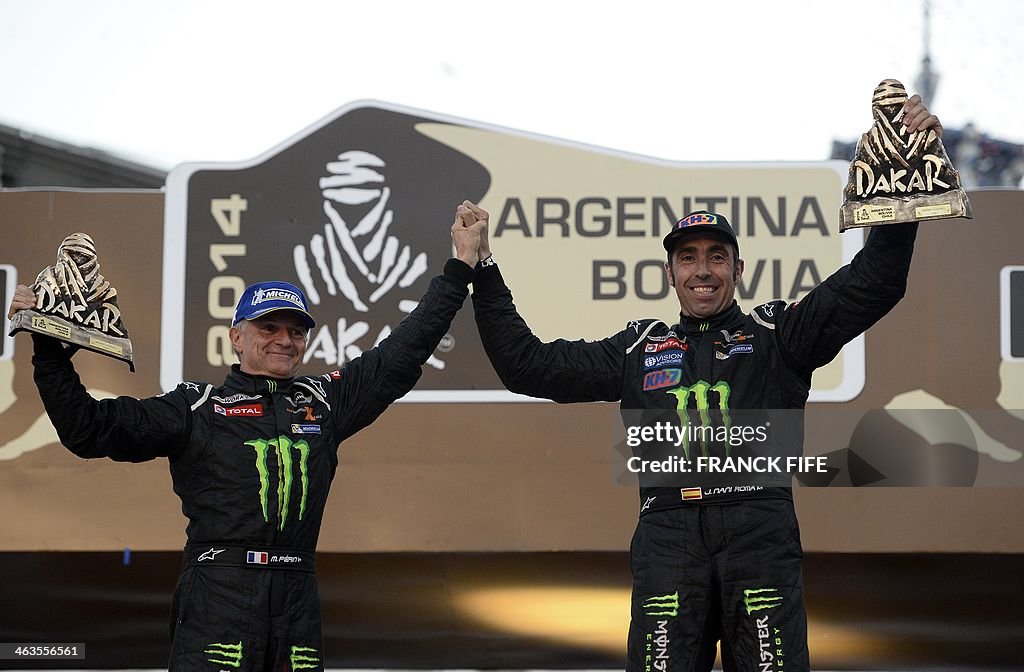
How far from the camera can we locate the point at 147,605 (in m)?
6.11

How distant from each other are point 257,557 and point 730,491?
1.32 meters

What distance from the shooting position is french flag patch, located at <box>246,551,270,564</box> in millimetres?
3352

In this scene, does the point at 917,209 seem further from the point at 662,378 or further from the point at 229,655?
the point at 229,655

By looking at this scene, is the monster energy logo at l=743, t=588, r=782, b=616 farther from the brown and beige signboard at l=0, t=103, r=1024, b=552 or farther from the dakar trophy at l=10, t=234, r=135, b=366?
the brown and beige signboard at l=0, t=103, r=1024, b=552

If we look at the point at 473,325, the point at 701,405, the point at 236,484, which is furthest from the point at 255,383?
the point at 473,325

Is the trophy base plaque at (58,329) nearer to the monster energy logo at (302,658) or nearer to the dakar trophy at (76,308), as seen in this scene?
the dakar trophy at (76,308)

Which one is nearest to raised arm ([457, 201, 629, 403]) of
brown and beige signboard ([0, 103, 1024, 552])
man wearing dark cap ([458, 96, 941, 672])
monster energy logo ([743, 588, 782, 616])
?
man wearing dark cap ([458, 96, 941, 672])

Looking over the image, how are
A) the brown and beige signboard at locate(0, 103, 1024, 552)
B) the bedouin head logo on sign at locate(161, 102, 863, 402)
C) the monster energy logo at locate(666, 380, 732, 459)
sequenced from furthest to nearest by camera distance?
the bedouin head logo on sign at locate(161, 102, 863, 402) → the brown and beige signboard at locate(0, 103, 1024, 552) → the monster energy logo at locate(666, 380, 732, 459)

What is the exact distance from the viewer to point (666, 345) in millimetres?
3457

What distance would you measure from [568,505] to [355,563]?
1.06 metres

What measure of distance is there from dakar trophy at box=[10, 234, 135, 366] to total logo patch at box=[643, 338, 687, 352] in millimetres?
1599

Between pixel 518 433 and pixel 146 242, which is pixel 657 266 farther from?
pixel 146 242

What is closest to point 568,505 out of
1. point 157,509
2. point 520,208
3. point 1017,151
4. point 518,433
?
point 518,433

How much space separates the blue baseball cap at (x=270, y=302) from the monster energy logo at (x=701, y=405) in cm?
111
